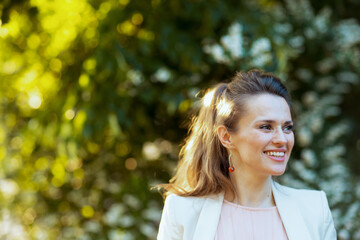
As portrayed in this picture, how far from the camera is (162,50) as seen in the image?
332 cm

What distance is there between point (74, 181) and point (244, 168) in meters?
2.45

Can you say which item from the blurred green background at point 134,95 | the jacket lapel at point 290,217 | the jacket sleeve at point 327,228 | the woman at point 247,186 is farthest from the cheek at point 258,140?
the blurred green background at point 134,95

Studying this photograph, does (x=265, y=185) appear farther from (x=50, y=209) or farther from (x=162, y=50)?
(x=50, y=209)

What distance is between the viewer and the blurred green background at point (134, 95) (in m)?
3.28

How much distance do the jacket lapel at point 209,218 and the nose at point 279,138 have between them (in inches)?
14.5

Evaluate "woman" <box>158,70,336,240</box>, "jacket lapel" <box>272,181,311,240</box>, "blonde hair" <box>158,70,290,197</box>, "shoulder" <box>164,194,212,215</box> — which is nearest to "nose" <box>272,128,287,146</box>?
"woman" <box>158,70,336,240</box>

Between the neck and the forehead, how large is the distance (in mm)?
276

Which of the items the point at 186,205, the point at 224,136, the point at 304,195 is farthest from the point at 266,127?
the point at 186,205

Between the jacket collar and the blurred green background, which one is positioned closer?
the jacket collar

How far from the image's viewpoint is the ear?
6.67 feet

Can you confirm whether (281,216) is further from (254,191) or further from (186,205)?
(186,205)

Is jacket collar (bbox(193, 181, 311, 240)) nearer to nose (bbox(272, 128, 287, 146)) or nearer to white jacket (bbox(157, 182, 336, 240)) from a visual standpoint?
white jacket (bbox(157, 182, 336, 240))

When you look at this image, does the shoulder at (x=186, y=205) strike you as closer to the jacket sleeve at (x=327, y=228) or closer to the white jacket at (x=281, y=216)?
the white jacket at (x=281, y=216)

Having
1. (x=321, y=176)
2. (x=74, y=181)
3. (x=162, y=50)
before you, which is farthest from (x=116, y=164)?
(x=321, y=176)
